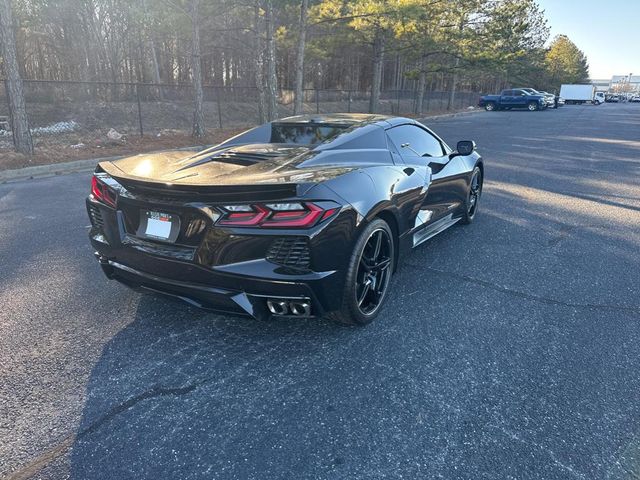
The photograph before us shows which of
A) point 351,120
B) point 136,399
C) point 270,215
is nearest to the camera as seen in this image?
point 136,399

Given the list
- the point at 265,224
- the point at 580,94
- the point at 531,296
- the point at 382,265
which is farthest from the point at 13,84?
the point at 580,94

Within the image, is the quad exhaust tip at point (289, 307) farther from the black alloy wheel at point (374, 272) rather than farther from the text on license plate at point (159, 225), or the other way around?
the text on license plate at point (159, 225)

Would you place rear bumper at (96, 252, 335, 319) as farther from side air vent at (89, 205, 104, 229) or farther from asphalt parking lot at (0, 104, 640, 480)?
side air vent at (89, 205, 104, 229)

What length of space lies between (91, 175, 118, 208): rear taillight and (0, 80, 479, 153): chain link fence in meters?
11.4

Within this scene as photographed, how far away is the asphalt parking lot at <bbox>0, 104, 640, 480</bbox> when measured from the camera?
2.01 meters

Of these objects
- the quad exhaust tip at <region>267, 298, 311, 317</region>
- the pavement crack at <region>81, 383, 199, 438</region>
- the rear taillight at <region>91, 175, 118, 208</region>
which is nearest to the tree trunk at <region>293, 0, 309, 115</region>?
the rear taillight at <region>91, 175, 118, 208</region>

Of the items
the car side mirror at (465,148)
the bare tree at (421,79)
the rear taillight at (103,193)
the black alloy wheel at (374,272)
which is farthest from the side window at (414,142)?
the bare tree at (421,79)

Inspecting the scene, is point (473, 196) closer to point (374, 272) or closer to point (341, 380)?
point (374, 272)

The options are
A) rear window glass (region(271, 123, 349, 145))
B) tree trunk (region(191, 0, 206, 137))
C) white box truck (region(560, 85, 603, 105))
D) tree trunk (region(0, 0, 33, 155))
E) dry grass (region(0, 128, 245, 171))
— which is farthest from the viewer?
white box truck (region(560, 85, 603, 105))

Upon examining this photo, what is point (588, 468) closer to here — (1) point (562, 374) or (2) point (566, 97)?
(1) point (562, 374)

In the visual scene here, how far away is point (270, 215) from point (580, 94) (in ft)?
254

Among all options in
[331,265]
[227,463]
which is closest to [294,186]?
[331,265]

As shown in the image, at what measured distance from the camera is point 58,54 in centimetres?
2752

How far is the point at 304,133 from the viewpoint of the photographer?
3.95 metres
